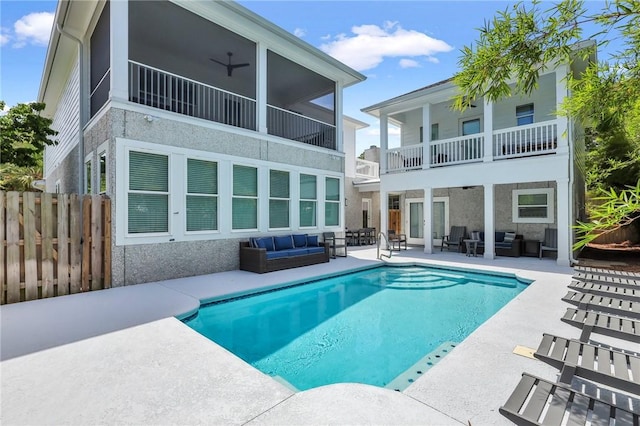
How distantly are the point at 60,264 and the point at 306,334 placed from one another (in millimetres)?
5295

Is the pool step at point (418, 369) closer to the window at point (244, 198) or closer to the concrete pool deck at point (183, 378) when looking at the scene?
the concrete pool deck at point (183, 378)

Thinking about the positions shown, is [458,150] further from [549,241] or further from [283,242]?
[283,242]

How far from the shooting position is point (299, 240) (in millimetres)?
10562

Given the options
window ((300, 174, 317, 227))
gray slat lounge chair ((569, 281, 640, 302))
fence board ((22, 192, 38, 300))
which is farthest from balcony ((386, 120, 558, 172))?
fence board ((22, 192, 38, 300))

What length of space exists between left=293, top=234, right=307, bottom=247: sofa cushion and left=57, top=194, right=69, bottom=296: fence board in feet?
19.3

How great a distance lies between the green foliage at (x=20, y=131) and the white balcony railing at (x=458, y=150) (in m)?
16.4

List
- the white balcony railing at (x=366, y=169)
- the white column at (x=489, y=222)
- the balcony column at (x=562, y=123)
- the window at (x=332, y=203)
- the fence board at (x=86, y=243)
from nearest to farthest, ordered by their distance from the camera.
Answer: the fence board at (x=86, y=243)
the balcony column at (x=562, y=123)
the white column at (x=489, y=222)
the window at (x=332, y=203)
the white balcony railing at (x=366, y=169)

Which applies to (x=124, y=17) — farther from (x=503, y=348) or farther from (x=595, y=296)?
(x=595, y=296)

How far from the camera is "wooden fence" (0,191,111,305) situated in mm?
5863

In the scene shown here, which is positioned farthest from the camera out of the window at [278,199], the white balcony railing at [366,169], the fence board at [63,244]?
the white balcony railing at [366,169]

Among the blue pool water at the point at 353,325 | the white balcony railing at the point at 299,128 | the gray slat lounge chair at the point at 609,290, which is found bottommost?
the blue pool water at the point at 353,325

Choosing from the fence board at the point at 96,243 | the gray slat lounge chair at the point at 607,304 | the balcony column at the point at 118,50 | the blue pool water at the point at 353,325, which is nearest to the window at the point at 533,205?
the blue pool water at the point at 353,325

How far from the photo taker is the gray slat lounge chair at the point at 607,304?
4.09 meters

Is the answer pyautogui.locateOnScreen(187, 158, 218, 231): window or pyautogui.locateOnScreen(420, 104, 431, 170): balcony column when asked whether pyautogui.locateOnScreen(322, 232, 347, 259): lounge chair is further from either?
pyautogui.locateOnScreen(420, 104, 431, 170): balcony column
